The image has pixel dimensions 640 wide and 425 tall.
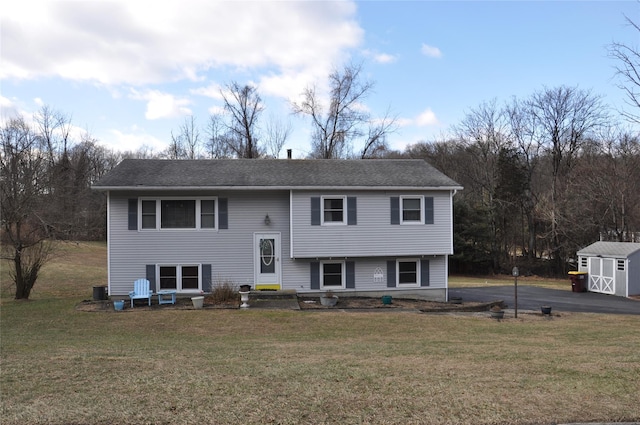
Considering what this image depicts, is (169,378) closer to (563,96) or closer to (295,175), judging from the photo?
(295,175)

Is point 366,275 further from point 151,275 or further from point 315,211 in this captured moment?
point 151,275

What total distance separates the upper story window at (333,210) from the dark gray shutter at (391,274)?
2780 mm

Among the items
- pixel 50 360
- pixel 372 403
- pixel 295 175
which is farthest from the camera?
pixel 295 175

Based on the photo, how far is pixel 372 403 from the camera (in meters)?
5.20

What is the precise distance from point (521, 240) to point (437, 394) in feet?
140

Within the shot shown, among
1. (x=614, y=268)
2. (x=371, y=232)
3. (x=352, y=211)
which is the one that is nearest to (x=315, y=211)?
(x=352, y=211)

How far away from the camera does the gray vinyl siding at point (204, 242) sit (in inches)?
726

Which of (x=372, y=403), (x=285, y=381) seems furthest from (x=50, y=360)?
(x=372, y=403)

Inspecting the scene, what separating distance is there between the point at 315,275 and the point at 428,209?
207 inches

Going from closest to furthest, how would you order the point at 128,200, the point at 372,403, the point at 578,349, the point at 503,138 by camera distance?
the point at 372,403 → the point at 578,349 → the point at 128,200 → the point at 503,138

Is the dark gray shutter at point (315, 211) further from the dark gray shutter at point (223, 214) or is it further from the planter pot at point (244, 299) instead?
the planter pot at point (244, 299)

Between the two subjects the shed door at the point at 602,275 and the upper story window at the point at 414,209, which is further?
the shed door at the point at 602,275

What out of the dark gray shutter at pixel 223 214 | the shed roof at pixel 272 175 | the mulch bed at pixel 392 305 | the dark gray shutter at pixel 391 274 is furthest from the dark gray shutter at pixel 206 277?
the dark gray shutter at pixel 391 274

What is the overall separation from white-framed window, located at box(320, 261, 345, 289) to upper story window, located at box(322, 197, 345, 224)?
5.88ft
